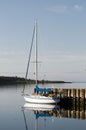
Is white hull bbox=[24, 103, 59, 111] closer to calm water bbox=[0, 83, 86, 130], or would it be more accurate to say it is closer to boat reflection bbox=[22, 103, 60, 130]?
boat reflection bbox=[22, 103, 60, 130]

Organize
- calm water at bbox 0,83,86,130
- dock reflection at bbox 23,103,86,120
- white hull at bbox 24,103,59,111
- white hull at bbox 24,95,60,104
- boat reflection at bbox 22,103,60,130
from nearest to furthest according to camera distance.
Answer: calm water at bbox 0,83,86,130 → dock reflection at bbox 23,103,86,120 → boat reflection at bbox 22,103,60,130 → white hull at bbox 24,103,59,111 → white hull at bbox 24,95,60,104

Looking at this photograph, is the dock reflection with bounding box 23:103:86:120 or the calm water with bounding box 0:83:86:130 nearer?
the calm water with bounding box 0:83:86:130

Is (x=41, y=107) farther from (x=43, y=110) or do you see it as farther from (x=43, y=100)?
(x=43, y=110)

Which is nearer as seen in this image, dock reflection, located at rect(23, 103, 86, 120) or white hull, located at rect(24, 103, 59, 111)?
dock reflection, located at rect(23, 103, 86, 120)

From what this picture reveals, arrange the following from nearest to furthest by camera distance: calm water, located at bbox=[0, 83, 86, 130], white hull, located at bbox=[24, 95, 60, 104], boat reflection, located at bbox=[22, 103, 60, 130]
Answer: calm water, located at bbox=[0, 83, 86, 130], boat reflection, located at bbox=[22, 103, 60, 130], white hull, located at bbox=[24, 95, 60, 104]

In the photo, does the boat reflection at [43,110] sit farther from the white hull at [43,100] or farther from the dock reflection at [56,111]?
the white hull at [43,100]

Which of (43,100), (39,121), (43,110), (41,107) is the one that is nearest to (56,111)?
(43,110)

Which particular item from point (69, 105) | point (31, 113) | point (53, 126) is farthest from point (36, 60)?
point (53, 126)

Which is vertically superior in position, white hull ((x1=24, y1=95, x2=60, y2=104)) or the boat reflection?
white hull ((x1=24, y1=95, x2=60, y2=104))

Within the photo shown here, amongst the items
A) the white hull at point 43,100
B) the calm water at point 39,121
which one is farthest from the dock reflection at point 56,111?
the white hull at point 43,100

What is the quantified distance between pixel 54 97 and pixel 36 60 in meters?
6.95

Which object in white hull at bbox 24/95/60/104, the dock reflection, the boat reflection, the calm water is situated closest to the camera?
the calm water

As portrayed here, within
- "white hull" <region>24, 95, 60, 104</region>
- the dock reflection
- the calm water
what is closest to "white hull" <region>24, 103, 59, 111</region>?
the dock reflection

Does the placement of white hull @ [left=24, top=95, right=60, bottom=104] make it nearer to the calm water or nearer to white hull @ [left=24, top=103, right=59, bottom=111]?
white hull @ [left=24, top=103, right=59, bottom=111]
